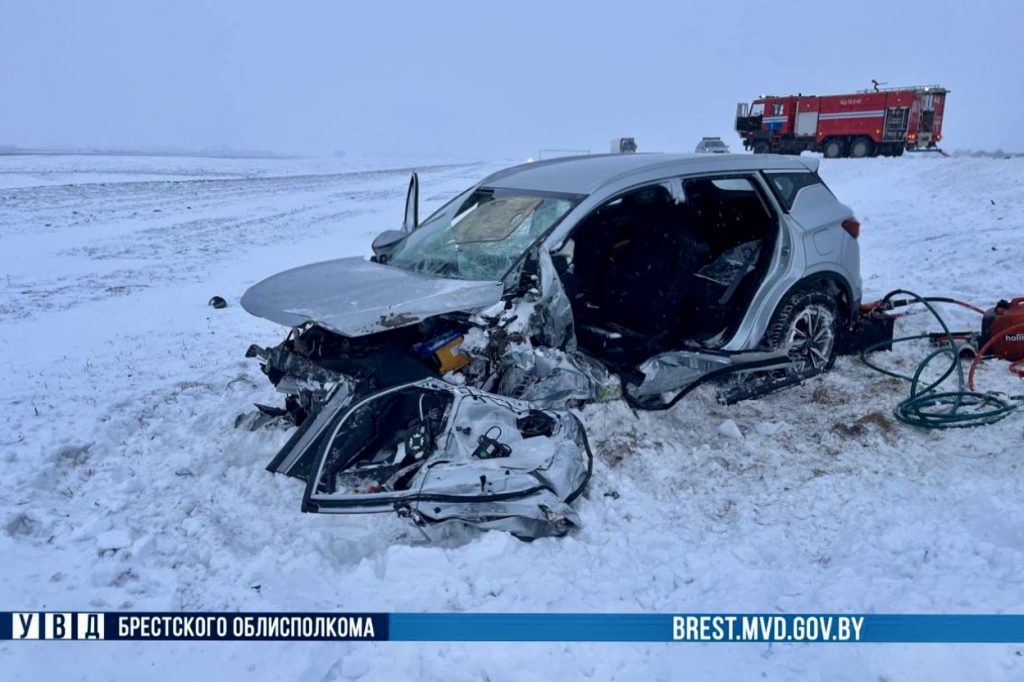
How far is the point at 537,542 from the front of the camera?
131 inches

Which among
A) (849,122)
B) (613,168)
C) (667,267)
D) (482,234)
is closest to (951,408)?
(667,267)

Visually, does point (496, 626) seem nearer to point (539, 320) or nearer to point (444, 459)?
point (444, 459)

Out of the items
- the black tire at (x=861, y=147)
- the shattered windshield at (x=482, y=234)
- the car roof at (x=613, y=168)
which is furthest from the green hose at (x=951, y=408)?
the black tire at (x=861, y=147)

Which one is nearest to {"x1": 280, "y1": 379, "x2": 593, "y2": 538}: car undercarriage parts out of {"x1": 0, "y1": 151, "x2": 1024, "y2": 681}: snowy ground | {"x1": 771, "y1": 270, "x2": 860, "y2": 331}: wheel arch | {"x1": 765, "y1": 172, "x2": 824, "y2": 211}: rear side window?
{"x1": 0, "y1": 151, "x2": 1024, "y2": 681}: snowy ground

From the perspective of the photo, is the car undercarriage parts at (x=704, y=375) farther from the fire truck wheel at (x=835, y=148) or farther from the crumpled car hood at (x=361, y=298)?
the fire truck wheel at (x=835, y=148)

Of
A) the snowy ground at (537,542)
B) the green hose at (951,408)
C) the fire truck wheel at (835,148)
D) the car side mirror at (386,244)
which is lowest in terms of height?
the snowy ground at (537,542)

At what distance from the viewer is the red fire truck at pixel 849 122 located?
29656 mm

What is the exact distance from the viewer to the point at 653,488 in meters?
3.89

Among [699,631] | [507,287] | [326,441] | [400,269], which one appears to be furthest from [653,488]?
[400,269]

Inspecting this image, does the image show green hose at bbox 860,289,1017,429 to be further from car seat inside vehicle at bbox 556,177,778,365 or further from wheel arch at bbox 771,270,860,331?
car seat inside vehicle at bbox 556,177,778,365

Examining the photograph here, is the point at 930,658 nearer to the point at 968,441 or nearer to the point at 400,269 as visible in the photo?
the point at 968,441

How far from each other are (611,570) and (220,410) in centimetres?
297

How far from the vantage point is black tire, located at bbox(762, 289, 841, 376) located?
4973 millimetres

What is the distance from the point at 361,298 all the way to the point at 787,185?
328 centimetres
